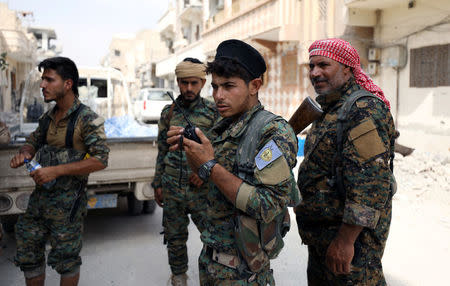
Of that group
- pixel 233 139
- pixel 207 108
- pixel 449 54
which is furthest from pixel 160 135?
pixel 449 54

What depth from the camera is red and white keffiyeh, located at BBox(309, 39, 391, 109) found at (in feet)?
6.23

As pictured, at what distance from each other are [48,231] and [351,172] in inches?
76.8

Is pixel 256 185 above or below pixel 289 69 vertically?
below

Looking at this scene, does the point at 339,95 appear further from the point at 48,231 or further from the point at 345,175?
the point at 48,231

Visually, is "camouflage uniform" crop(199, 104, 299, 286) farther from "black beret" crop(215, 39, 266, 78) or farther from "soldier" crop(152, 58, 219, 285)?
"soldier" crop(152, 58, 219, 285)

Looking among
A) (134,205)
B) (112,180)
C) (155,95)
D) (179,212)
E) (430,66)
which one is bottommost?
(134,205)

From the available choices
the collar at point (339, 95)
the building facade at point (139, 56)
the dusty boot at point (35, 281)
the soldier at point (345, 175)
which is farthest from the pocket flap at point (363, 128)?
the building facade at point (139, 56)

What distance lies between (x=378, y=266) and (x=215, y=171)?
973 millimetres

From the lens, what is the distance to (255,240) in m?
1.53

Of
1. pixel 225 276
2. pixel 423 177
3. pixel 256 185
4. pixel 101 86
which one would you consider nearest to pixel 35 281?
pixel 225 276

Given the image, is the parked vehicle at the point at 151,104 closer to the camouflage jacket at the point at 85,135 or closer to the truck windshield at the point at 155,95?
the truck windshield at the point at 155,95

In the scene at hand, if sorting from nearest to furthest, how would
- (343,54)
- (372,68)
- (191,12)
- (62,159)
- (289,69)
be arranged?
(343,54) → (62,159) → (372,68) → (289,69) → (191,12)

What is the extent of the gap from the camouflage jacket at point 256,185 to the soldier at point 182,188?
1.30m

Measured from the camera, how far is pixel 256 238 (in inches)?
60.1
